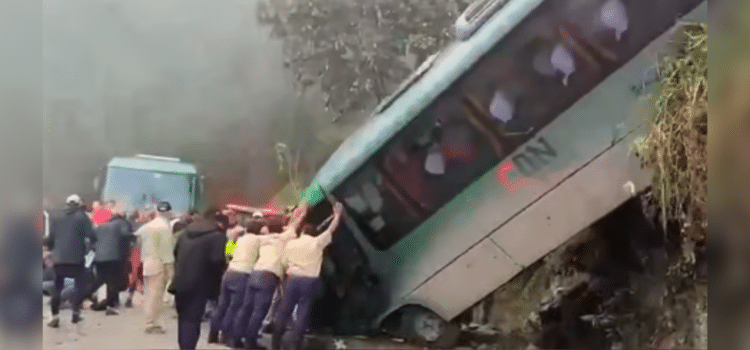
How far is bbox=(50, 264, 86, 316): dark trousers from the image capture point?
1.94 meters

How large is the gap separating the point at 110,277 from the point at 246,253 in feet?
1.18

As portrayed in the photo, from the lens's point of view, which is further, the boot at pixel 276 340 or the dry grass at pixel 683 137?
the boot at pixel 276 340

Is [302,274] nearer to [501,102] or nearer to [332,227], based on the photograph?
[332,227]

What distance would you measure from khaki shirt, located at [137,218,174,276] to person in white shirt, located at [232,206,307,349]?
221mm

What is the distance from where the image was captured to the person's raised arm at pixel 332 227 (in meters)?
1.91

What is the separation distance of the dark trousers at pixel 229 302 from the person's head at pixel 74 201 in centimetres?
42

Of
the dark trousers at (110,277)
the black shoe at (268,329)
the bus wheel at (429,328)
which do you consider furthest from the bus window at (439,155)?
the dark trousers at (110,277)

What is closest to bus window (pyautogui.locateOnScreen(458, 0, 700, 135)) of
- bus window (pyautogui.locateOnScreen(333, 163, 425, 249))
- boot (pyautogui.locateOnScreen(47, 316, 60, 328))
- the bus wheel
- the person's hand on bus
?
bus window (pyautogui.locateOnScreen(333, 163, 425, 249))

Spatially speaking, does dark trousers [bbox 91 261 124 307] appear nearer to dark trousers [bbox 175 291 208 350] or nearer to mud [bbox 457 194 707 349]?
dark trousers [bbox 175 291 208 350]

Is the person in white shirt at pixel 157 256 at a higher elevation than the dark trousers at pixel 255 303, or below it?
higher

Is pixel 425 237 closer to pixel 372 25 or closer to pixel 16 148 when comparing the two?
pixel 372 25

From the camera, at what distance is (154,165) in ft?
6.25

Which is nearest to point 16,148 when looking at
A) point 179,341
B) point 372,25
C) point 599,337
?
point 179,341

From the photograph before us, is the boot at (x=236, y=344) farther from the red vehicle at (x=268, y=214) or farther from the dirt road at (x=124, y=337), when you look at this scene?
the red vehicle at (x=268, y=214)
